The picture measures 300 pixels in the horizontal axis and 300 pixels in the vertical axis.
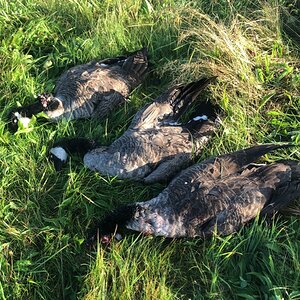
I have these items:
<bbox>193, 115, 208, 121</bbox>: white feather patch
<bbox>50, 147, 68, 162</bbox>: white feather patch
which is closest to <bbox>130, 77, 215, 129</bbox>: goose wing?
<bbox>193, 115, 208, 121</bbox>: white feather patch

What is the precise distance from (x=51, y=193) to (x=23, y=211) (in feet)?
1.07

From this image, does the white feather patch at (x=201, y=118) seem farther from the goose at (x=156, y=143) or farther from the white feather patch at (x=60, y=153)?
the white feather patch at (x=60, y=153)

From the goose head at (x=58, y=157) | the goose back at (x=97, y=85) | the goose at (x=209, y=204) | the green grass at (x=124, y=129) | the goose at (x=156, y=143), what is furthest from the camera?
the goose back at (x=97, y=85)

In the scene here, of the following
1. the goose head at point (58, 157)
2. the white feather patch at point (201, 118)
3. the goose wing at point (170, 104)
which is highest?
the goose wing at point (170, 104)

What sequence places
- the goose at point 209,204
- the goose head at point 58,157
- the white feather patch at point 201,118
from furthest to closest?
the white feather patch at point 201,118, the goose head at point 58,157, the goose at point 209,204

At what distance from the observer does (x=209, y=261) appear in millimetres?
3844

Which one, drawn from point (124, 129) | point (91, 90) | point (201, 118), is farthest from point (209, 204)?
point (91, 90)

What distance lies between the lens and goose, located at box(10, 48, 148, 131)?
5.04 metres

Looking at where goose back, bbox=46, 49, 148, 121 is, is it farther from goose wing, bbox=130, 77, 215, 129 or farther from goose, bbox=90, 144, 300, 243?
goose, bbox=90, 144, 300, 243

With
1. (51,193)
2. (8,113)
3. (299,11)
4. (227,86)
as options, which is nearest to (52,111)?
(8,113)

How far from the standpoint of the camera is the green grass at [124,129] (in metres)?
3.74

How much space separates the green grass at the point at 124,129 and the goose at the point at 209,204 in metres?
0.11

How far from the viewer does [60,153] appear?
4.65 metres

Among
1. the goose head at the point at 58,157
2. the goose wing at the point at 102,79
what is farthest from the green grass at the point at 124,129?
the goose wing at the point at 102,79
